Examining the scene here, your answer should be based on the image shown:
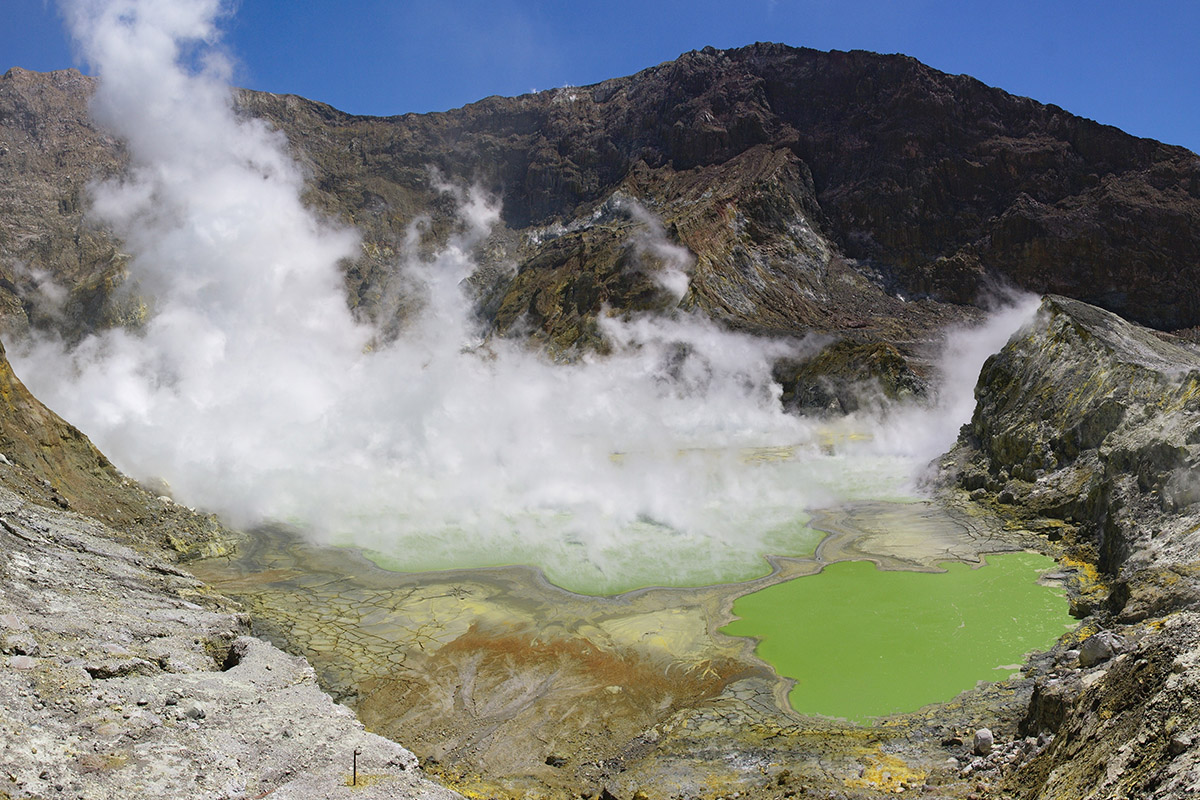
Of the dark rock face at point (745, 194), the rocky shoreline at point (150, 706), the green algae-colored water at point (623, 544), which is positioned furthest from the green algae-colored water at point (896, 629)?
the dark rock face at point (745, 194)

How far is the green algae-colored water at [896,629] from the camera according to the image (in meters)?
7.87

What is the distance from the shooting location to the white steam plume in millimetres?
14242

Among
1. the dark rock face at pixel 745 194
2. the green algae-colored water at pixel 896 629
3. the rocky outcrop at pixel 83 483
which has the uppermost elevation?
the dark rock face at pixel 745 194

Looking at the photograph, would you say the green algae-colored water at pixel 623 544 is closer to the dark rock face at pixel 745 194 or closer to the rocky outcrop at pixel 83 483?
the rocky outcrop at pixel 83 483

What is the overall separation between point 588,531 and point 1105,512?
806 cm

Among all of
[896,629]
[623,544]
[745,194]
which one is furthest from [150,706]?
[745,194]

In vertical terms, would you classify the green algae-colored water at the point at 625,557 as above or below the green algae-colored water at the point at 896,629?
above

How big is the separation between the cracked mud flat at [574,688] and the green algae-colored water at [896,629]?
0.29 meters

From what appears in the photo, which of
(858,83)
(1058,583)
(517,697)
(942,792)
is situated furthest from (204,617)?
(858,83)

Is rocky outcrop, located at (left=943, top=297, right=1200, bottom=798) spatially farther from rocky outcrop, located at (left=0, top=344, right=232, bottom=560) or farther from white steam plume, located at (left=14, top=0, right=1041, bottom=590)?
rocky outcrop, located at (left=0, top=344, right=232, bottom=560)

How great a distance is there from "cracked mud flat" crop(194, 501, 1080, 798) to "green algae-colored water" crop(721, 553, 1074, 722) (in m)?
0.29

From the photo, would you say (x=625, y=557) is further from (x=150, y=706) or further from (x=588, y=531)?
(x=150, y=706)

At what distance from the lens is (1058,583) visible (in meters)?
10.8

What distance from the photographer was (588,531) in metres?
14.0
